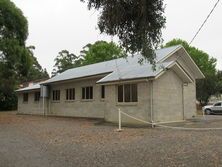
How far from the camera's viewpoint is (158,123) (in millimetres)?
20438

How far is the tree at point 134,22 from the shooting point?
27.7 ft

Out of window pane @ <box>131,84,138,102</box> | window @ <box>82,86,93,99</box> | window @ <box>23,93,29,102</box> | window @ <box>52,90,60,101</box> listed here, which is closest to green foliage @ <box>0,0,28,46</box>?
window @ <box>82,86,93,99</box>

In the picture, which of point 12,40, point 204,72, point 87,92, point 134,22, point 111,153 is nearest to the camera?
point 134,22

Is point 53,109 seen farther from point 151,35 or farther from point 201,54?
point 201,54

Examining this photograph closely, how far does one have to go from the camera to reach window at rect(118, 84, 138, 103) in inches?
838

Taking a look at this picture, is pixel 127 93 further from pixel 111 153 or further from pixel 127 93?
pixel 111 153

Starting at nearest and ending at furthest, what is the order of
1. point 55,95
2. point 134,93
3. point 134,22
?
point 134,22 → point 134,93 → point 55,95

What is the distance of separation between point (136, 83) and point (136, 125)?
278cm

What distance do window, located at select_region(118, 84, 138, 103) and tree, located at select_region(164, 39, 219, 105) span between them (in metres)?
35.0

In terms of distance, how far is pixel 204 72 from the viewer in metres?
55.6

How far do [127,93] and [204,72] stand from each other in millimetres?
37150

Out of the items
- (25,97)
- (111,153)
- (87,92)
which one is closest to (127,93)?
(87,92)

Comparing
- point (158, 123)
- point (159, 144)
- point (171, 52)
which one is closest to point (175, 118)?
point (158, 123)

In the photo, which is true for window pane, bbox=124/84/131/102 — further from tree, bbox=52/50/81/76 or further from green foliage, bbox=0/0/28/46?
tree, bbox=52/50/81/76
